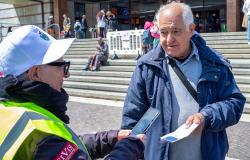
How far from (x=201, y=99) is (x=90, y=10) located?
25.5 m

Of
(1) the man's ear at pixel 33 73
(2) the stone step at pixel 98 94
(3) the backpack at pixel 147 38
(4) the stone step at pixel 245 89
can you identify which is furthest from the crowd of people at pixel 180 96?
(3) the backpack at pixel 147 38

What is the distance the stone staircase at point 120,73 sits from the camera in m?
10.5

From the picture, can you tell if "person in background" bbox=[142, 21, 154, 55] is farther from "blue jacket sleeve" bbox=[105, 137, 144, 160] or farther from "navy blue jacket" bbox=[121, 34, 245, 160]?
"blue jacket sleeve" bbox=[105, 137, 144, 160]

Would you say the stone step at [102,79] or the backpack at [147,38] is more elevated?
the backpack at [147,38]

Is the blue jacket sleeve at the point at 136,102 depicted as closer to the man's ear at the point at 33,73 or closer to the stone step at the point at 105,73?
the man's ear at the point at 33,73

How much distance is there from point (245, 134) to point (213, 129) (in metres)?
4.28

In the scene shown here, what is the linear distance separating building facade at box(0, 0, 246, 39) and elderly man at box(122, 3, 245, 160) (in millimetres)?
19954

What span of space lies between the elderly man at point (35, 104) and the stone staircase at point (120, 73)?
7992 mm

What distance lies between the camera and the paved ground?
227 inches

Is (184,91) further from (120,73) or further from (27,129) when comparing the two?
(120,73)

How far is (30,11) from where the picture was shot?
26.3 meters

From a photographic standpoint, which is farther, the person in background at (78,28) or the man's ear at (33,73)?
the person in background at (78,28)

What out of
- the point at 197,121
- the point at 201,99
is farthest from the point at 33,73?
the point at 201,99

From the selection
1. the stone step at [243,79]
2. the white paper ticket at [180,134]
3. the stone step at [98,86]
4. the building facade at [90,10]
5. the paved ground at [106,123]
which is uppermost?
the building facade at [90,10]
